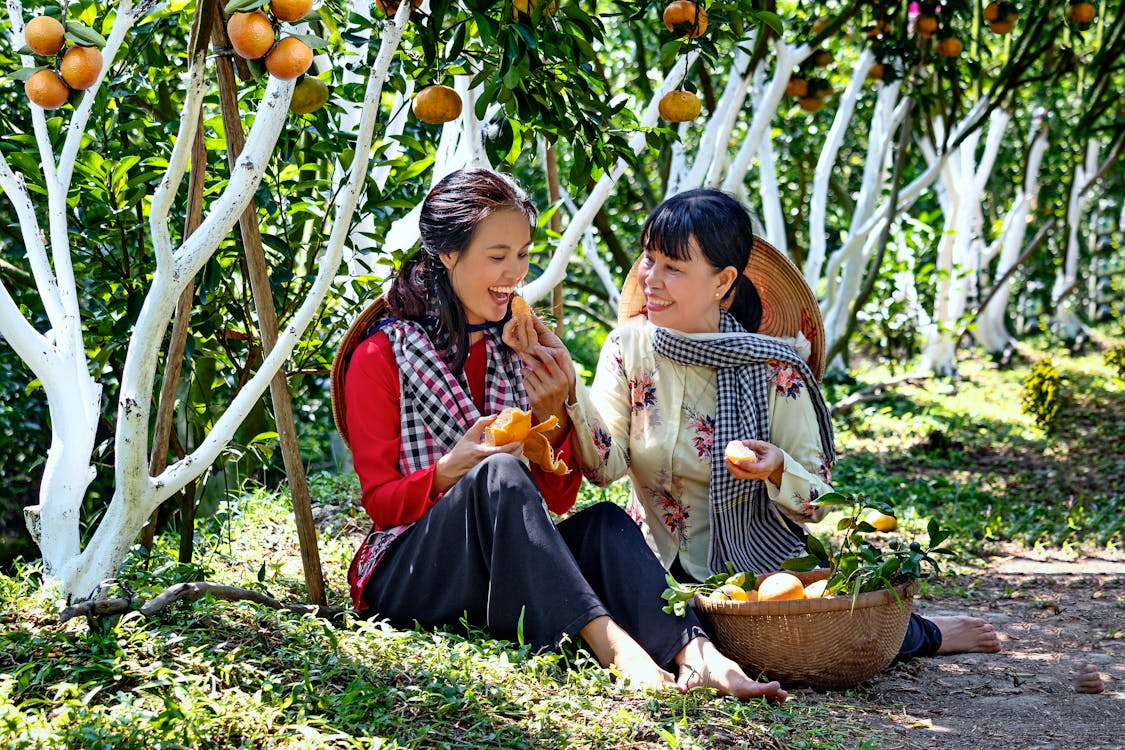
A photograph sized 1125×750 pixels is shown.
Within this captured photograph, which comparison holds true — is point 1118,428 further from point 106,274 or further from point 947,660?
point 106,274

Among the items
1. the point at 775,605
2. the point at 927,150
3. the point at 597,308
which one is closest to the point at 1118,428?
the point at 927,150

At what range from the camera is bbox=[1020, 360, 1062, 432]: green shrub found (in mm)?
8047

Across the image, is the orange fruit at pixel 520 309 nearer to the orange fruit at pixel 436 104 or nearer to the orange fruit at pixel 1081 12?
the orange fruit at pixel 436 104

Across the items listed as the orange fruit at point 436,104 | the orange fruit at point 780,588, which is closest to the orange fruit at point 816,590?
the orange fruit at point 780,588

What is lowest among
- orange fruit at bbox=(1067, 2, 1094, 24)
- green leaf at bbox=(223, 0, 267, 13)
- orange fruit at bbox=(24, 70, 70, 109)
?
orange fruit at bbox=(24, 70, 70, 109)

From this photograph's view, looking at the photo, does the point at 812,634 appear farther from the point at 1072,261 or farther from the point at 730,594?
the point at 1072,261

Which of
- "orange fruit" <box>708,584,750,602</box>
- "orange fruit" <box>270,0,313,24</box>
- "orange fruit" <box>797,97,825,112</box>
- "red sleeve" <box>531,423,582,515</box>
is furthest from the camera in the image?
"orange fruit" <box>797,97,825,112</box>

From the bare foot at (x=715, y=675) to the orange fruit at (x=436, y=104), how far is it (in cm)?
148

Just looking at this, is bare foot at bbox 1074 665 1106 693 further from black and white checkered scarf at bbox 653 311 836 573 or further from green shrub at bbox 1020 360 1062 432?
green shrub at bbox 1020 360 1062 432

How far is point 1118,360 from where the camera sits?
408 inches

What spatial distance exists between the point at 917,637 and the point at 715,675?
2.69 ft

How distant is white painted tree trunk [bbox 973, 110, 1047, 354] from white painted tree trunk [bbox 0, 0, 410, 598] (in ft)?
26.9

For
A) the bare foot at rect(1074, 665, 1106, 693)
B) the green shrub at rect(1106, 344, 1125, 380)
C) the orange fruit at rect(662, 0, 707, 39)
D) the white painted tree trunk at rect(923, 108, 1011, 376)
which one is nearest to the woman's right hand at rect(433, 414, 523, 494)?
the orange fruit at rect(662, 0, 707, 39)

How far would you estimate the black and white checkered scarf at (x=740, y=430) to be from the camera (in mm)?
3213
